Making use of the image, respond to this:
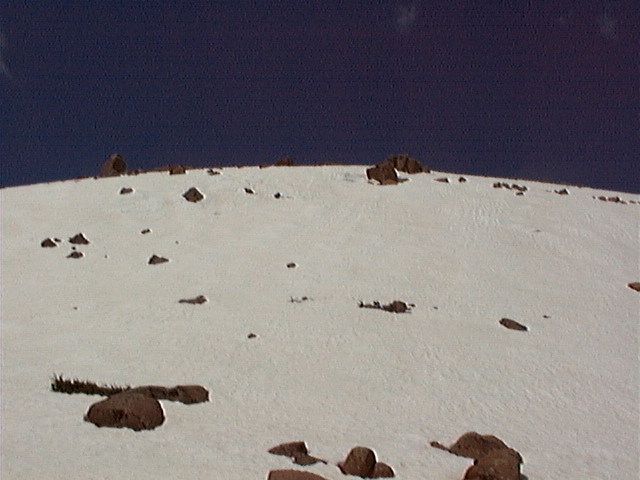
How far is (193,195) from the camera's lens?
74.7ft

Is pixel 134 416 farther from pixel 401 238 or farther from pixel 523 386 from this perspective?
pixel 401 238

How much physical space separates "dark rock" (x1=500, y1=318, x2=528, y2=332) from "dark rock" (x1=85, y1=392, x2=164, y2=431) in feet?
25.3

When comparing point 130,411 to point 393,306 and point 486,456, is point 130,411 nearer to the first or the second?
point 486,456

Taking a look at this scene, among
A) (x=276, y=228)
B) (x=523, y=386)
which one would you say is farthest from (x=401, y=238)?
(x=523, y=386)

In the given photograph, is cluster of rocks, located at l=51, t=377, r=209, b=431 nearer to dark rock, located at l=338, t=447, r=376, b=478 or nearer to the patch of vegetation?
the patch of vegetation

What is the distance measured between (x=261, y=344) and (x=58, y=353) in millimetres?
3363

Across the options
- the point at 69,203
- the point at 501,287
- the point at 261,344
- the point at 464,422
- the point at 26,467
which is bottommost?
the point at 26,467

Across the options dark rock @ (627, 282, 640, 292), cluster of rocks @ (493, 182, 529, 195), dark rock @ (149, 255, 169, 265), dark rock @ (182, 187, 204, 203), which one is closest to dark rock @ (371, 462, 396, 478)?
dark rock @ (627, 282, 640, 292)

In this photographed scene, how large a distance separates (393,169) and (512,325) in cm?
1509

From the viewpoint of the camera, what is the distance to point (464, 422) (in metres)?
7.26

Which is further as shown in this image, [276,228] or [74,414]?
[276,228]

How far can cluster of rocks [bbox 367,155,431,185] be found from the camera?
2540cm

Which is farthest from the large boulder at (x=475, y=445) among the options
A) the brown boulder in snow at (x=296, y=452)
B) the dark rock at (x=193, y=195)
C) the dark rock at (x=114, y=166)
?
the dark rock at (x=114, y=166)

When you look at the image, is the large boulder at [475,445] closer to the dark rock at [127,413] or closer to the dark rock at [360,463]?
the dark rock at [360,463]
